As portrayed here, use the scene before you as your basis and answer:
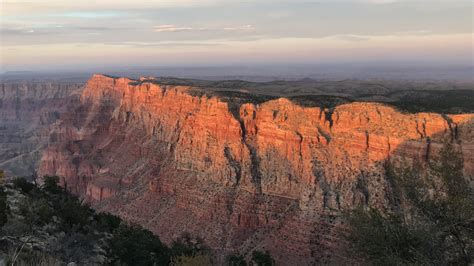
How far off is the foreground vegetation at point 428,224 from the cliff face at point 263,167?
1057 centimetres

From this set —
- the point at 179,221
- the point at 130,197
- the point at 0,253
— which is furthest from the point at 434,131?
the point at 130,197

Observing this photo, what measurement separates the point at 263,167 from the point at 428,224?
86.9 ft

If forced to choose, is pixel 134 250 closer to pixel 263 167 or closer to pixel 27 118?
pixel 263 167

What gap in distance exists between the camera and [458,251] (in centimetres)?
1317

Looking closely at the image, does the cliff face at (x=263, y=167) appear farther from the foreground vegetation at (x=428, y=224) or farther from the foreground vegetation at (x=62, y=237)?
the foreground vegetation at (x=62, y=237)

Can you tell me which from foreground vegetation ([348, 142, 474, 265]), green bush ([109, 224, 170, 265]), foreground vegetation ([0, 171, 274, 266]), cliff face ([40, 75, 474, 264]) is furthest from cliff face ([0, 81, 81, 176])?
foreground vegetation ([348, 142, 474, 265])

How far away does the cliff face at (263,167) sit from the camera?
32.7 meters

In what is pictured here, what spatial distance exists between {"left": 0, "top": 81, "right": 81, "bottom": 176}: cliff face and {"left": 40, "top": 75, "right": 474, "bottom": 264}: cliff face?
48.7 meters

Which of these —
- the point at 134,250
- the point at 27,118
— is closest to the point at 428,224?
the point at 134,250

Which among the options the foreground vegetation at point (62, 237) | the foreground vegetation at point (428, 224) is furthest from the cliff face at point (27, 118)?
the foreground vegetation at point (428, 224)

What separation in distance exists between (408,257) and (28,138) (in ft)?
419

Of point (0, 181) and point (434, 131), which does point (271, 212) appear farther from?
point (0, 181)

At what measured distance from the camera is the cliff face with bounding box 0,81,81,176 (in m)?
99.4

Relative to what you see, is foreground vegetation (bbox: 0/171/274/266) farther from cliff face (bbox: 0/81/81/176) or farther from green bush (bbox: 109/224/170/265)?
cliff face (bbox: 0/81/81/176)
